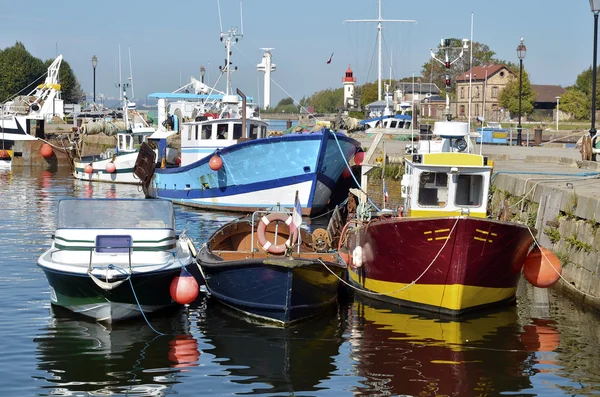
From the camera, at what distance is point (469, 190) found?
15.9 m

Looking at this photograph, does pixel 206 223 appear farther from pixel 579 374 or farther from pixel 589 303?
pixel 579 374

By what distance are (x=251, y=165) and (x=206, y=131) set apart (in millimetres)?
3871

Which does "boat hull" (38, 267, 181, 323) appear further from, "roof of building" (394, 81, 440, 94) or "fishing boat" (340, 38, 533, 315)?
"roof of building" (394, 81, 440, 94)

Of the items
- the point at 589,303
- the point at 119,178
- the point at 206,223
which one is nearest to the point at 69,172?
the point at 119,178

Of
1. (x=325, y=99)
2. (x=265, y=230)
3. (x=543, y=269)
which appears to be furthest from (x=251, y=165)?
(x=325, y=99)

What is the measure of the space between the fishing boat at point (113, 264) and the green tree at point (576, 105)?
74969mm

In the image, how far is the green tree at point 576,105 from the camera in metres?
84.2

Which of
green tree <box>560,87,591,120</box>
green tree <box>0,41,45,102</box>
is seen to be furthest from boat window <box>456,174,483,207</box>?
green tree <box>0,41,45,102</box>

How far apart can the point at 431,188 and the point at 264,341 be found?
4384mm

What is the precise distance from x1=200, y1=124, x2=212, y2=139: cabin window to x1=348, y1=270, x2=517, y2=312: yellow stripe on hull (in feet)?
59.1

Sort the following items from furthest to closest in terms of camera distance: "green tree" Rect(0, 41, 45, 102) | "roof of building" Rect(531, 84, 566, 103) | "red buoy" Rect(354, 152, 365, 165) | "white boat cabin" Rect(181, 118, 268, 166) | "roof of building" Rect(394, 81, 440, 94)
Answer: "roof of building" Rect(531, 84, 566, 103) → "green tree" Rect(0, 41, 45, 102) → "roof of building" Rect(394, 81, 440, 94) → "white boat cabin" Rect(181, 118, 268, 166) → "red buoy" Rect(354, 152, 365, 165)

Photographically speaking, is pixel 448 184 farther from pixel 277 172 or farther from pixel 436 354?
pixel 277 172

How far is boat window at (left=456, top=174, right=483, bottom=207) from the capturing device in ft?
52.1

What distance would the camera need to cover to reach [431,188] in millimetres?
15961
